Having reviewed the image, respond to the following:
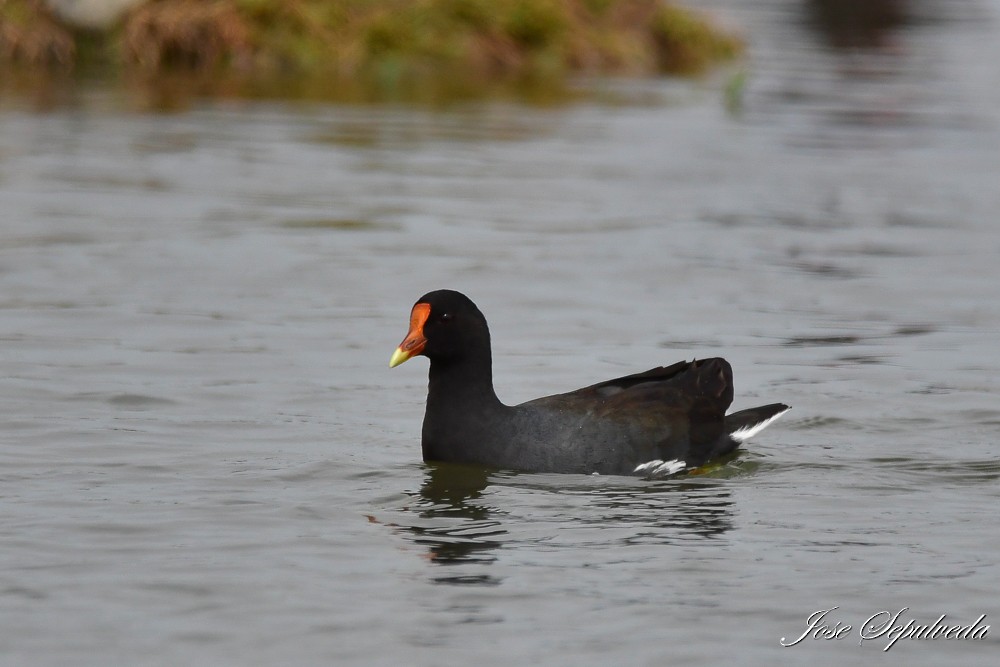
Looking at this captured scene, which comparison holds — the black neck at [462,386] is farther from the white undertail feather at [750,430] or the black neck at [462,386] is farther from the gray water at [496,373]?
the white undertail feather at [750,430]

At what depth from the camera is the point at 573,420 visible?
8508mm

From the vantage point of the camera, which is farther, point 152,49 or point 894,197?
point 152,49

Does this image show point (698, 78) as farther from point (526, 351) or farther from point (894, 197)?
point (526, 351)

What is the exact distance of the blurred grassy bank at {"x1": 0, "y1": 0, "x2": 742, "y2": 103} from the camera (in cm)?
2669

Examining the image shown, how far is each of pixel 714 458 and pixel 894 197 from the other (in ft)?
32.9

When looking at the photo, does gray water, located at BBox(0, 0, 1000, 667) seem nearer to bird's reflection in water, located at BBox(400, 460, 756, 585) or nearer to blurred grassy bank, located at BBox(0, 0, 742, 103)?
bird's reflection in water, located at BBox(400, 460, 756, 585)

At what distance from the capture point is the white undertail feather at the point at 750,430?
903 centimetres

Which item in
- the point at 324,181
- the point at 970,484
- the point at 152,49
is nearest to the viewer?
the point at 970,484

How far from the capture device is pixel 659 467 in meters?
8.63

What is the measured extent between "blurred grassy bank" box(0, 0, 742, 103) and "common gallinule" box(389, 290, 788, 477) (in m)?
17.0

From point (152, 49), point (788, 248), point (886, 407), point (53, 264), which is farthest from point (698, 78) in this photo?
point (886, 407)

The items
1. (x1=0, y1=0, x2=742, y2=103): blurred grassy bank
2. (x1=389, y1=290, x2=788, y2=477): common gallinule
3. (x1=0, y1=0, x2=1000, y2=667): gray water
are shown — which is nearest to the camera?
(x1=0, y1=0, x2=1000, y2=667): gray water
